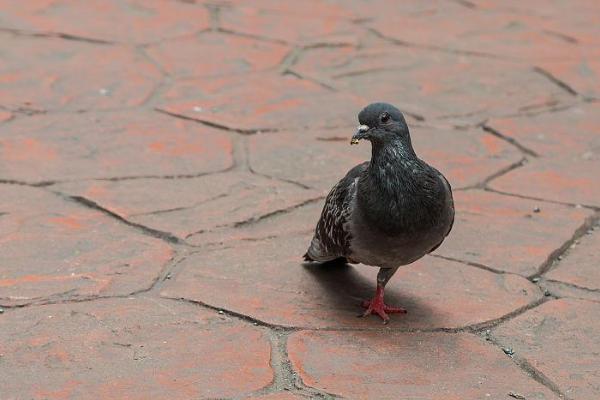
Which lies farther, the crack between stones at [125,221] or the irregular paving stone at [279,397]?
the crack between stones at [125,221]

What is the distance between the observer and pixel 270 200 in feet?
18.4

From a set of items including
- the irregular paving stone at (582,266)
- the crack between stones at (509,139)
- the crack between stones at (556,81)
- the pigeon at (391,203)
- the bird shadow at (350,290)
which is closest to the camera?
the pigeon at (391,203)

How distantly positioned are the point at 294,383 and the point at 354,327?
0.58 m

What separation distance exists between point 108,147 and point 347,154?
4.56 feet

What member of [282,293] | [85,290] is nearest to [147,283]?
[85,290]

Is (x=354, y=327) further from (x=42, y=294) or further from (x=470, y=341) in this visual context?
(x=42, y=294)

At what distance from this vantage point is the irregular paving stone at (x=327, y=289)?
4.43 metres

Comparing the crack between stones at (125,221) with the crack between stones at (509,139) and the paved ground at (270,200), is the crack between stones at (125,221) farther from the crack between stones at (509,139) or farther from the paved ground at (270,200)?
the crack between stones at (509,139)

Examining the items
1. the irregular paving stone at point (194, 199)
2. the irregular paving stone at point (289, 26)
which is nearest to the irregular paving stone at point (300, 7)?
the irregular paving stone at point (289, 26)

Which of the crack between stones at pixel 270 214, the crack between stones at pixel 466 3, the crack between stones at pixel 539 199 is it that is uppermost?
the crack between stones at pixel 466 3

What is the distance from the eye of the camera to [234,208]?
5457 mm

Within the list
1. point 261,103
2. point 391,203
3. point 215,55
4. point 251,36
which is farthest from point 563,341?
point 251,36

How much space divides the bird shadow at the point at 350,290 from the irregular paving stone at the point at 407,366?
0.23m

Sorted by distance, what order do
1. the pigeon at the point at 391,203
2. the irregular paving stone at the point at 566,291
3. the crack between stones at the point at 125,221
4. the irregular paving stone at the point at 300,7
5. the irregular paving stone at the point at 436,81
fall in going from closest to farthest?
the pigeon at the point at 391,203 < the irregular paving stone at the point at 566,291 < the crack between stones at the point at 125,221 < the irregular paving stone at the point at 436,81 < the irregular paving stone at the point at 300,7
